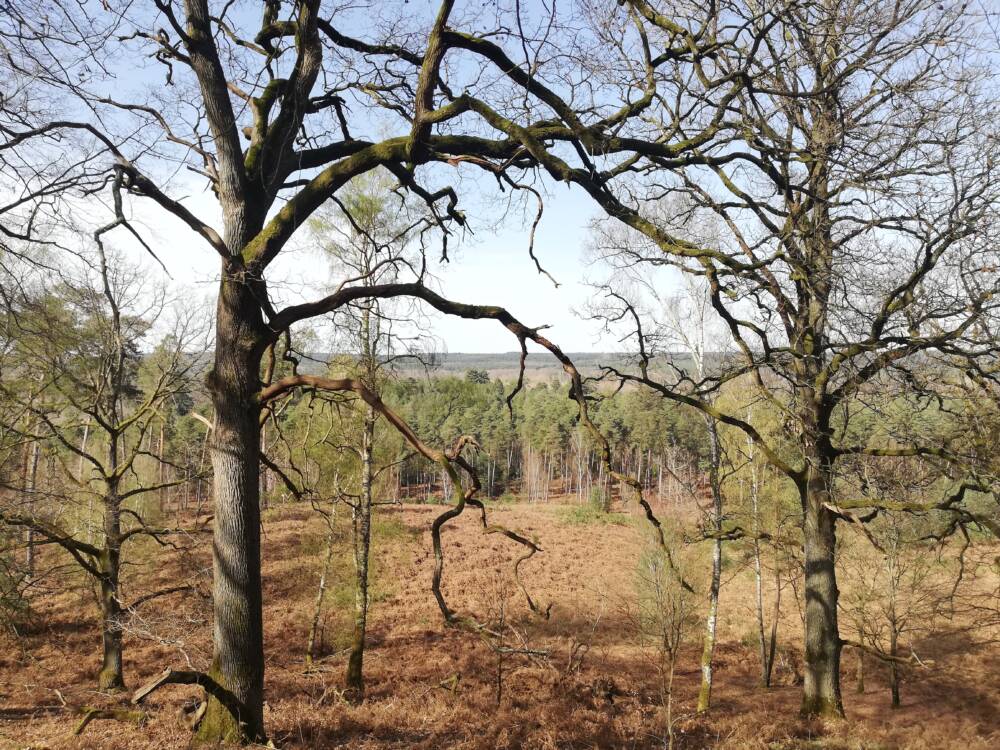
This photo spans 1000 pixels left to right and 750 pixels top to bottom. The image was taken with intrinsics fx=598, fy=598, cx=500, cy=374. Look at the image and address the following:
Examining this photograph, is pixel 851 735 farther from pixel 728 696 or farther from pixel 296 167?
pixel 296 167

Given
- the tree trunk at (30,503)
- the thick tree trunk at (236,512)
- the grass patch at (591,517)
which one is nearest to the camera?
the thick tree trunk at (236,512)

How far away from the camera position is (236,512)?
4293 millimetres

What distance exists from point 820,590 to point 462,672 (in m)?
7.60

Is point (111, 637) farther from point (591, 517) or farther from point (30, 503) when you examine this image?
point (591, 517)

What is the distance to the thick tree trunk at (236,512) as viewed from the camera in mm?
4172

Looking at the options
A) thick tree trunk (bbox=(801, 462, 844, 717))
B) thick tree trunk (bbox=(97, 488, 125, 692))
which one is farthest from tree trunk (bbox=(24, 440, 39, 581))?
thick tree trunk (bbox=(801, 462, 844, 717))

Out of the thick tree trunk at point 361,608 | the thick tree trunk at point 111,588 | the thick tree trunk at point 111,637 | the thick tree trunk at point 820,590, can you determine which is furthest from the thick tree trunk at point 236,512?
the thick tree trunk at point 111,637

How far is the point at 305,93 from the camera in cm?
442

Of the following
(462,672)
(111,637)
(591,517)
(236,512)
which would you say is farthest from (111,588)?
(591,517)

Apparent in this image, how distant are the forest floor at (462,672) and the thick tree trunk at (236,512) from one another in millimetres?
387

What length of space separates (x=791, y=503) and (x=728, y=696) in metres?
6.79

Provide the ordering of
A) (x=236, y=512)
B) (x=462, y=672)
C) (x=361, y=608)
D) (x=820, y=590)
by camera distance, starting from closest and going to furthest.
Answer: (x=236, y=512), (x=820, y=590), (x=361, y=608), (x=462, y=672)

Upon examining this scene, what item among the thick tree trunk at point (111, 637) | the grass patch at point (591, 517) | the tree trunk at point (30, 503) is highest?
the tree trunk at point (30, 503)

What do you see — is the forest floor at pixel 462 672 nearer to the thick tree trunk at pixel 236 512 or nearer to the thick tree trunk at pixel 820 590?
the thick tree trunk at pixel 236 512
